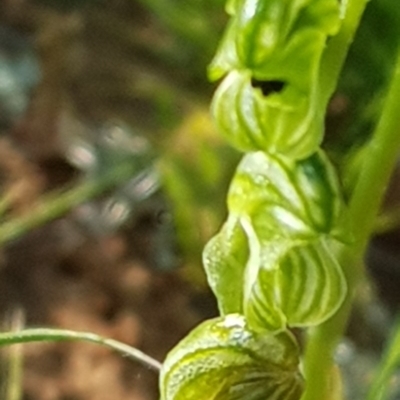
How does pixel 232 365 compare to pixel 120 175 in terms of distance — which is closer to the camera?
pixel 232 365

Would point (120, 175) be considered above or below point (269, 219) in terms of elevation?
above

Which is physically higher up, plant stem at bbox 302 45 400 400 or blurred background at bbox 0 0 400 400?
blurred background at bbox 0 0 400 400

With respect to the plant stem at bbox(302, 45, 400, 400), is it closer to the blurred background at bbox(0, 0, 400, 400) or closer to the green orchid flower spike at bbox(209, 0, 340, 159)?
the green orchid flower spike at bbox(209, 0, 340, 159)

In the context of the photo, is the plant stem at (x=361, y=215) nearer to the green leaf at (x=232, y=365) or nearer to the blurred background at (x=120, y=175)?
the green leaf at (x=232, y=365)

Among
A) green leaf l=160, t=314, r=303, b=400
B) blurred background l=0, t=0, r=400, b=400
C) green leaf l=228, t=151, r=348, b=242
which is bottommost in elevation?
green leaf l=160, t=314, r=303, b=400

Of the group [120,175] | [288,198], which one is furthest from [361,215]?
[120,175]

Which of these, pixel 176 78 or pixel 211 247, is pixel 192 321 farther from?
pixel 211 247

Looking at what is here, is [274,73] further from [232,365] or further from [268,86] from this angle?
[232,365]

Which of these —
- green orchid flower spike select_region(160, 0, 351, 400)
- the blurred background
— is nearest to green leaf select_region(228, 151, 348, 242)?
green orchid flower spike select_region(160, 0, 351, 400)
